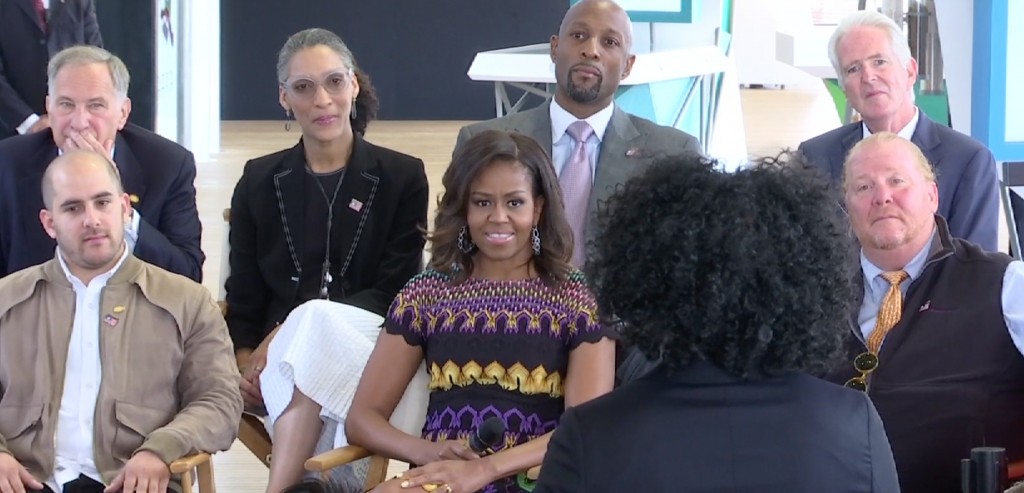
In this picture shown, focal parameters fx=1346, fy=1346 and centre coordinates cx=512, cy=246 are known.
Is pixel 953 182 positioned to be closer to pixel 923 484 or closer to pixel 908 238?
pixel 908 238

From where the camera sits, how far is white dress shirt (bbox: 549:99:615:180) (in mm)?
3777

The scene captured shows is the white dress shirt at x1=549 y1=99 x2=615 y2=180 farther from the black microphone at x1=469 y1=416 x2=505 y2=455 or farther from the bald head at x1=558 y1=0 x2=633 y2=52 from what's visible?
the black microphone at x1=469 y1=416 x2=505 y2=455

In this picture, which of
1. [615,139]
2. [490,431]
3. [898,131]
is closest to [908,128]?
[898,131]

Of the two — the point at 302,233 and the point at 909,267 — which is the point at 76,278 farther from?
the point at 909,267

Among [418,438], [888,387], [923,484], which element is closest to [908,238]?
[888,387]

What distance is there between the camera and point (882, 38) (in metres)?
3.89

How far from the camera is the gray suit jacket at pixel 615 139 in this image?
365cm

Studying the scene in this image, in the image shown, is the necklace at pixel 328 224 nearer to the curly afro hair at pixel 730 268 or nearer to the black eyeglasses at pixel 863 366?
the black eyeglasses at pixel 863 366

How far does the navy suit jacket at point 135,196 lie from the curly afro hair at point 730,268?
7.02 feet

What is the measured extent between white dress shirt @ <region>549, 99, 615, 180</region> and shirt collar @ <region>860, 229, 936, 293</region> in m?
1.02

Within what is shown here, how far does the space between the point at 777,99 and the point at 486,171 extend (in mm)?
15913

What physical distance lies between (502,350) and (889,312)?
0.83 meters

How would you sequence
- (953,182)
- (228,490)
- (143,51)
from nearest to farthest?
(953,182) → (228,490) → (143,51)

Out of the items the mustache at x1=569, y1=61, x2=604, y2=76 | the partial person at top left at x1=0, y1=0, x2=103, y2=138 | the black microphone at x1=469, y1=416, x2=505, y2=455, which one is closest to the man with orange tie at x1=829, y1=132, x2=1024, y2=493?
the black microphone at x1=469, y1=416, x2=505, y2=455
